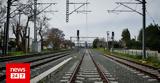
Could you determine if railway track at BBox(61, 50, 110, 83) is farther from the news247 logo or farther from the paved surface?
the news247 logo

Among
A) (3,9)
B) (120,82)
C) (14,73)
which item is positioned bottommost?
(120,82)

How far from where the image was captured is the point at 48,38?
154250 mm

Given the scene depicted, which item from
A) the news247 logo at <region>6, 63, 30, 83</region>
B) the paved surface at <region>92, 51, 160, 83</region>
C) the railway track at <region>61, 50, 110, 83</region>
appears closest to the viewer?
the news247 logo at <region>6, 63, 30, 83</region>

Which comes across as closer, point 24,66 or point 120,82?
point 24,66

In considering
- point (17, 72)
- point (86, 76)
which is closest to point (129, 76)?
point (86, 76)

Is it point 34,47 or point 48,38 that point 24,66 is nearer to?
point 34,47

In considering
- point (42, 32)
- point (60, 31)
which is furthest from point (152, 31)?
point (60, 31)

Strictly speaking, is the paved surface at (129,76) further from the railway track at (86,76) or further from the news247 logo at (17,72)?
the news247 logo at (17,72)

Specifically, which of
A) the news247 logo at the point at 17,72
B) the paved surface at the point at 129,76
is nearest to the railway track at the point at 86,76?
the paved surface at the point at 129,76

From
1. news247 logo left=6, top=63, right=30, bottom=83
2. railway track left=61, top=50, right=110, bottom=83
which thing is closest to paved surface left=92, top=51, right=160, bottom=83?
railway track left=61, top=50, right=110, bottom=83

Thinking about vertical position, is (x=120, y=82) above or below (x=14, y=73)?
below

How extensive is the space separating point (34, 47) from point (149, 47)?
46.7m

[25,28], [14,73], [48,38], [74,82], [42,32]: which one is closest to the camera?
[14,73]

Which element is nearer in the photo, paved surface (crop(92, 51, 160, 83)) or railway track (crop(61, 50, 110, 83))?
railway track (crop(61, 50, 110, 83))
